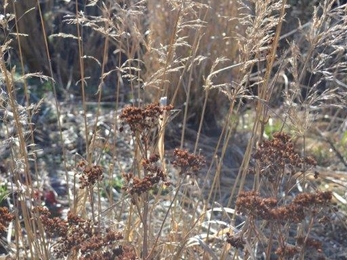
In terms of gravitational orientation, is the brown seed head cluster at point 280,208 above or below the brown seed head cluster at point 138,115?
below

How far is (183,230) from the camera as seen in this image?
3053 mm

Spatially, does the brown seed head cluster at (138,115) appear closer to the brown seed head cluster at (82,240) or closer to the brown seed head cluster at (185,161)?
the brown seed head cluster at (185,161)

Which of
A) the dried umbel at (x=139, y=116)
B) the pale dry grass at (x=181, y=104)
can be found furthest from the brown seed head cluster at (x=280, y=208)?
the dried umbel at (x=139, y=116)

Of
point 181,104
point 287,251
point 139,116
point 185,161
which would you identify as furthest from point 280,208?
point 181,104

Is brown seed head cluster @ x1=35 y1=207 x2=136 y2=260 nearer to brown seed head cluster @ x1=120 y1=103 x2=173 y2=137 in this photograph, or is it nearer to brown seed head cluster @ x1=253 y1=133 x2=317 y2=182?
brown seed head cluster @ x1=120 y1=103 x2=173 y2=137

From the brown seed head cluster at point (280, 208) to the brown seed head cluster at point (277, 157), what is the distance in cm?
16

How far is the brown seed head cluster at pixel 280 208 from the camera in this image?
225cm

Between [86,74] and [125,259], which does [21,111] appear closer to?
[125,259]

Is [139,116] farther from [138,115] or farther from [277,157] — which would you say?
[277,157]

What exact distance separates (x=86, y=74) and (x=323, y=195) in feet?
15.2

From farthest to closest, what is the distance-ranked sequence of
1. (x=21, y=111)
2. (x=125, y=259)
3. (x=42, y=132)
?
1. (x=42, y=132)
2. (x=21, y=111)
3. (x=125, y=259)

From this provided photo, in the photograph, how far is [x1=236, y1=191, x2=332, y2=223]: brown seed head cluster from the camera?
7.39ft

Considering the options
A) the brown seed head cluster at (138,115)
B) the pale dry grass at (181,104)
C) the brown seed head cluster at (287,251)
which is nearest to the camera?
the brown seed head cluster at (138,115)

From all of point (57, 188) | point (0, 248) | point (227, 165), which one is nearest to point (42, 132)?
point (57, 188)
